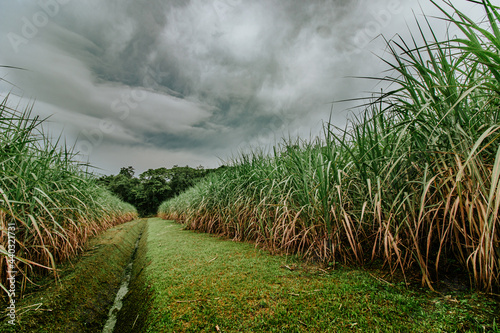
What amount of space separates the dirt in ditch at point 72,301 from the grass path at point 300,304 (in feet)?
1.03

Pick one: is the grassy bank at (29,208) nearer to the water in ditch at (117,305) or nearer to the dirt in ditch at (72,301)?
the dirt in ditch at (72,301)

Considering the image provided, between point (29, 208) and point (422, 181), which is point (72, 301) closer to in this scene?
point (29, 208)

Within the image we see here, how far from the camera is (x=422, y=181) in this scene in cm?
114

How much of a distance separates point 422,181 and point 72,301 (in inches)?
89.3

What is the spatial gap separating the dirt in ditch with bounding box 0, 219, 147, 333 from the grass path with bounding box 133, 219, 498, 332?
0.32 metres

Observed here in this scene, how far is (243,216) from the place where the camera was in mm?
2865

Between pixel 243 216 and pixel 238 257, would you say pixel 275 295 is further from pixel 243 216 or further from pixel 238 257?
pixel 243 216

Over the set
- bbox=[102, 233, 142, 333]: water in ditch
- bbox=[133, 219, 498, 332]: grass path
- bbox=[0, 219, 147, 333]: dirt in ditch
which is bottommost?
bbox=[102, 233, 142, 333]: water in ditch

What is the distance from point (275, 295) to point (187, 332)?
1.52 ft

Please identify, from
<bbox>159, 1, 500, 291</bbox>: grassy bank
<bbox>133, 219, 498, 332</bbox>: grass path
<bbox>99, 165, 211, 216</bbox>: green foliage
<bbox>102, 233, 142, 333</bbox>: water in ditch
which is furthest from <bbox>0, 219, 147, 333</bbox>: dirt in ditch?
<bbox>99, 165, 211, 216</bbox>: green foliage

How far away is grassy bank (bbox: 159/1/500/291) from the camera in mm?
882

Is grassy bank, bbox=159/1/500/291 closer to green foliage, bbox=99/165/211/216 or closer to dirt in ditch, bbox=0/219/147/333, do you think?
dirt in ditch, bbox=0/219/147/333

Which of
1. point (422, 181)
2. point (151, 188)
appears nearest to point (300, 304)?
point (422, 181)

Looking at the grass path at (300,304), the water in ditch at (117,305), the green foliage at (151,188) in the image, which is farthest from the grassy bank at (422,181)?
the green foliage at (151,188)
